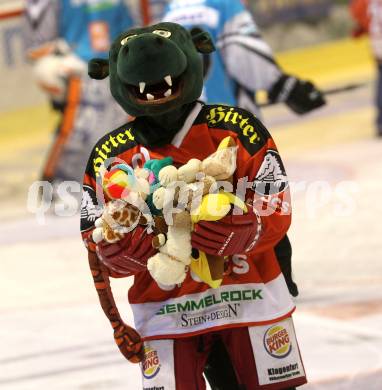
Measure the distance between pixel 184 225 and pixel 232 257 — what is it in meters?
0.28

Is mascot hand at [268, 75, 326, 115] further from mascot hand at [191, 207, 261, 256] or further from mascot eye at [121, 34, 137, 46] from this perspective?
mascot hand at [191, 207, 261, 256]

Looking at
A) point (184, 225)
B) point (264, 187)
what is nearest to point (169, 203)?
point (184, 225)

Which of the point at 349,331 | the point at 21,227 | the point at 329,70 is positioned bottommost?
the point at 329,70

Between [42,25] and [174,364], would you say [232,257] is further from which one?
[42,25]

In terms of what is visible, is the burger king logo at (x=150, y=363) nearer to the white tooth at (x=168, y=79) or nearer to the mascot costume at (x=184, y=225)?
the mascot costume at (x=184, y=225)

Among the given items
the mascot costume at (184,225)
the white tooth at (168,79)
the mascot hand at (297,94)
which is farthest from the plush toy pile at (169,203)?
the mascot hand at (297,94)

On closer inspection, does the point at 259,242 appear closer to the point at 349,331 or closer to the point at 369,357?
the point at 369,357

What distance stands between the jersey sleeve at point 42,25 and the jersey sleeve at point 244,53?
13.8ft

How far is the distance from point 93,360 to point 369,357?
1233 millimetres

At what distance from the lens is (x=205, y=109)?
12.5 feet

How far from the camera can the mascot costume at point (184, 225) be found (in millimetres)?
3596

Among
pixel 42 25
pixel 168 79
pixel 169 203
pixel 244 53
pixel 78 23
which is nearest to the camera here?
pixel 169 203

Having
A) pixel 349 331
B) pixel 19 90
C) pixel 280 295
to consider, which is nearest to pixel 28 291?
pixel 349 331

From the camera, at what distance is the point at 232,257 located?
380cm
